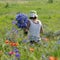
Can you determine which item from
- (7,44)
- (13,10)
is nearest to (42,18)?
(13,10)

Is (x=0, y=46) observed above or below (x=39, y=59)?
below

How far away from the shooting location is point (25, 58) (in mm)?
3361

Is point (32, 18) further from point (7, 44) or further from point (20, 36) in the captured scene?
point (7, 44)

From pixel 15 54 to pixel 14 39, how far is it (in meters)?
1.28

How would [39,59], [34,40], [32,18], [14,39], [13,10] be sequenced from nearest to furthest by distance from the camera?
1. [39,59]
2. [14,39]
3. [34,40]
4. [32,18]
5. [13,10]

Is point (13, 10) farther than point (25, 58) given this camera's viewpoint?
Yes

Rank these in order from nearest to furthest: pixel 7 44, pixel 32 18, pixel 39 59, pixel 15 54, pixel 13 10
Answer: pixel 39 59 → pixel 15 54 → pixel 7 44 → pixel 32 18 → pixel 13 10

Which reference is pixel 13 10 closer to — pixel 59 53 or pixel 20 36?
pixel 20 36

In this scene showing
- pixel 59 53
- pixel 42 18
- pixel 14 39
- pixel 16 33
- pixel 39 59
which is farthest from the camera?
pixel 42 18

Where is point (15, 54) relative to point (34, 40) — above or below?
above

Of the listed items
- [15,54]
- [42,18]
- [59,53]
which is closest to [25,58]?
[15,54]

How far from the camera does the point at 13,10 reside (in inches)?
739

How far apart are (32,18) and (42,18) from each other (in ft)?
28.1

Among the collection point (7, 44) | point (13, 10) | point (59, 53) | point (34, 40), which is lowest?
point (13, 10)
